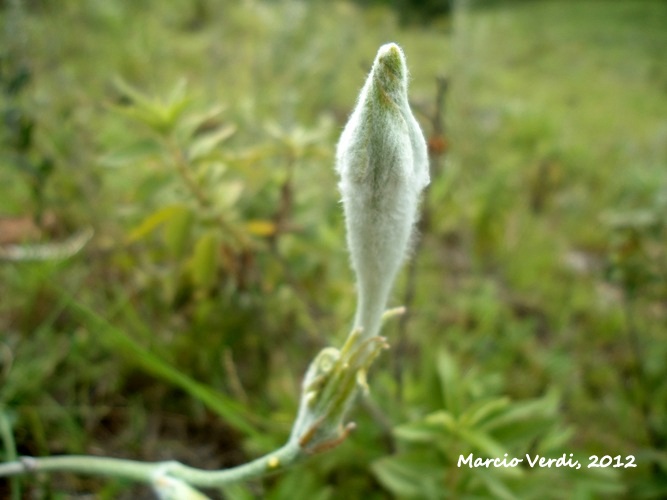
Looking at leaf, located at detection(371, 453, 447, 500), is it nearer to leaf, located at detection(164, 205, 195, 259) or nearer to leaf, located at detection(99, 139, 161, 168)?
leaf, located at detection(164, 205, 195, 259)

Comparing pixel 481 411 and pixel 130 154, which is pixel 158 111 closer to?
pixel 130 154

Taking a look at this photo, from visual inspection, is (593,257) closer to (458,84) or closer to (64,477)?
(458,84)

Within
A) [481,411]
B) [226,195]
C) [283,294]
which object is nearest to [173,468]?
[481,411]

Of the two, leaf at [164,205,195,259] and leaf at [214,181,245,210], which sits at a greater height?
leaf at [214,181,245,210]

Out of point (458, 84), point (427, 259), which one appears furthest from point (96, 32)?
point (427, 259)

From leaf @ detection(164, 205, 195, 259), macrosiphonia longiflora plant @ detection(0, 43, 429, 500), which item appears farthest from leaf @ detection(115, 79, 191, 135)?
macrosiphonia longiflora plant @ detection(0, 43, 429, 500)

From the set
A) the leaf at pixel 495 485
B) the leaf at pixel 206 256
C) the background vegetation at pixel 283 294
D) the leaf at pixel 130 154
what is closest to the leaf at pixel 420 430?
the background vegetation at pixel 283 294

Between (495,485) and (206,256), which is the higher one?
(206,256)
